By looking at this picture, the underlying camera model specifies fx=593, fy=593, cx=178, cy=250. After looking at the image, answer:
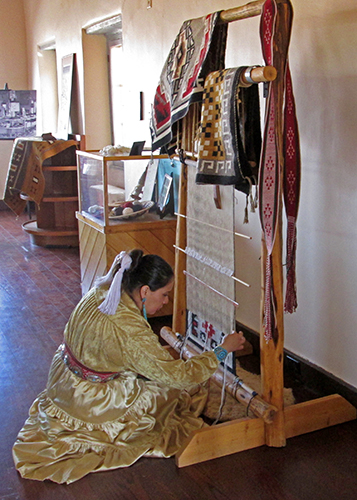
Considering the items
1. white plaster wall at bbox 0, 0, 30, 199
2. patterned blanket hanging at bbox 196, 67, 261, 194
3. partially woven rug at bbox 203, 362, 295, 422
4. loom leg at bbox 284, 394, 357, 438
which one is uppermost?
white plaster wall at bbox 0, 0, 30, 199

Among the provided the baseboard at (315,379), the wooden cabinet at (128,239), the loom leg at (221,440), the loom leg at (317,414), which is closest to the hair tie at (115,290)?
the loom leg at (221,440)

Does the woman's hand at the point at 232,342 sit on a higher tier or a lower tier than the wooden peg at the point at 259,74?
lower

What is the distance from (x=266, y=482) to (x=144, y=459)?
0.50 m

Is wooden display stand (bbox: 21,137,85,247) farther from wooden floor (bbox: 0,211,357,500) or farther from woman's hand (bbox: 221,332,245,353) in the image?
woman's hand (bbox: 221,332,245,353)

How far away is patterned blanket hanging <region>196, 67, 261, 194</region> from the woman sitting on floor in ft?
1.44

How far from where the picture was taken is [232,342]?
7.99ft

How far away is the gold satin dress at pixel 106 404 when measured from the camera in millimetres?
2334

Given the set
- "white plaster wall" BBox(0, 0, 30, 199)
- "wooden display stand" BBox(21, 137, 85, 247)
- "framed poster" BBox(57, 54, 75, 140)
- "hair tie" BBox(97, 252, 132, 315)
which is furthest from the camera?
"white plaster wall" BBox(0, 0, 30, 199)

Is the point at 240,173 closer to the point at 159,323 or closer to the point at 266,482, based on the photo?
the point at 266,482

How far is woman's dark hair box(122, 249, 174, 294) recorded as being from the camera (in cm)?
234

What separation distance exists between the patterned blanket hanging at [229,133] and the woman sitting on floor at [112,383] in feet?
1.44

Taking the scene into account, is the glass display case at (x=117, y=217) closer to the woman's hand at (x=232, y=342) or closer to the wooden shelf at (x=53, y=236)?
the woman's hand at (x=232, y=342)

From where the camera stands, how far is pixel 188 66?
2.71 meters

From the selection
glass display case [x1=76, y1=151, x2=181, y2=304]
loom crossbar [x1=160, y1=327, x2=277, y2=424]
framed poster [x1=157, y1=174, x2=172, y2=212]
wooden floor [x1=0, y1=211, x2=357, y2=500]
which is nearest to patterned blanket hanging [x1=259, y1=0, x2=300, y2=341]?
loom crossbar [x1=160, y1=327, x2=277, y2=424]
